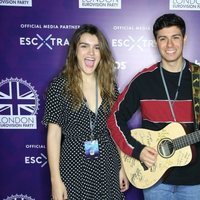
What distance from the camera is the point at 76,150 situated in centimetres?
150

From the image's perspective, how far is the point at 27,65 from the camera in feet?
6.77

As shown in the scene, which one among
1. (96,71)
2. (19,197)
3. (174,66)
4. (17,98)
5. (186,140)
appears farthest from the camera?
(19,197)

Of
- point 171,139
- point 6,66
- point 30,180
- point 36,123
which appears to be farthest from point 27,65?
point 171,139

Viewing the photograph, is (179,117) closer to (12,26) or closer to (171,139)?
(171,139)

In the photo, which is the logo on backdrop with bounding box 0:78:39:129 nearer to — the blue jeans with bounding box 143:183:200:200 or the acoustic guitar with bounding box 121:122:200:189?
the acoustic guitar with bounding box 121:122:200:189

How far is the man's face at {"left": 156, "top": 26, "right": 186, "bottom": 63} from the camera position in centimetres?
144

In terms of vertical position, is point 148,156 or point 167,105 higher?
point 167,105

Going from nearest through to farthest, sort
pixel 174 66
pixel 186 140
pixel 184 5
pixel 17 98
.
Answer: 1. pixel 186 140
2. pixel 174 66
3. pixel 184 5
4. pixel 17 98

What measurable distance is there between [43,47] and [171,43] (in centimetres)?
94

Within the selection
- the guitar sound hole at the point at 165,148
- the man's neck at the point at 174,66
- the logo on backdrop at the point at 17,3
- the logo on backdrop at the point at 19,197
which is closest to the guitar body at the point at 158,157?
the guitar sound hole at the point at 165,148

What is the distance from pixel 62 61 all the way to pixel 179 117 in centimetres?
93

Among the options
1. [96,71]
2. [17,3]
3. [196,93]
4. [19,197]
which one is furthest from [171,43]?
[19,197]

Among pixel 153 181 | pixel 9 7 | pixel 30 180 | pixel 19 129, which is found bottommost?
pixel 30 180

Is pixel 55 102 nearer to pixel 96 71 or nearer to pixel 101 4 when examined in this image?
pixel 96 71
